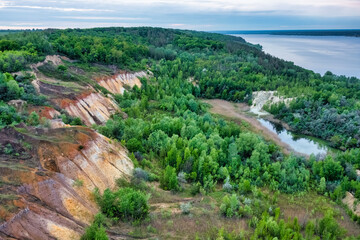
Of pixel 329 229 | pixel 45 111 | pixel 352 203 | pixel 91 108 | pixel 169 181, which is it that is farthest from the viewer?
pixel 91 108

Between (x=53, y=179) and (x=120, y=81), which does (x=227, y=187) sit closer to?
(x=53, y=179)

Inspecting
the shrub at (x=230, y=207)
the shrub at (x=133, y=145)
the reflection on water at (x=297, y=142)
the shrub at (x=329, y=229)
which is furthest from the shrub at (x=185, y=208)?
the reflection on water at (x=297, y=142)

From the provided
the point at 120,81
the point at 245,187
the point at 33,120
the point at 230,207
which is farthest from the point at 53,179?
the point at 120,81

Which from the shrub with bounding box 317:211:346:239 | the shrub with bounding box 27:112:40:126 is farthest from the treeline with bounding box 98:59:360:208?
the shrub with bounding box 317:211:346:239

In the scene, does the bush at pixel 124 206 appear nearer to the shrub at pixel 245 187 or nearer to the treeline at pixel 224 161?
the treeline at pixel 224 161

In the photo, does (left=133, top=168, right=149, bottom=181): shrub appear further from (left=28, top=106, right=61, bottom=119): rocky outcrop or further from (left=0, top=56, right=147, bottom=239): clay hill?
(left=28, top=106, right=61, bottom=119): rocky outcrop

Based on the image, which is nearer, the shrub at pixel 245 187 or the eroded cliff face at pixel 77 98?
the shrub at pixel 245 187

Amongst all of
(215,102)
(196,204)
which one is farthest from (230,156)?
(215,102)
